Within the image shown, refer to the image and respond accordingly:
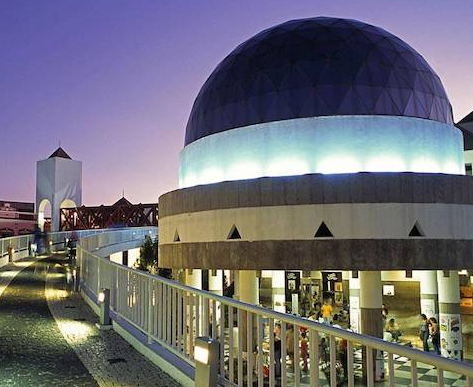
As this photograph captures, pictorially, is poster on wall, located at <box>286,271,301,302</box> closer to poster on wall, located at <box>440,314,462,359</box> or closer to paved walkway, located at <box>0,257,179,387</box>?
poster on wall, located at <box>440,314,462,359</box>

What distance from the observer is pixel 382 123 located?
1691 cm

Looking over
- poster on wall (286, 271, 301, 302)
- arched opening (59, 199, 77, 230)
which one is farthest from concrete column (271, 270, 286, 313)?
arched opening (59, 199, 77, 230)

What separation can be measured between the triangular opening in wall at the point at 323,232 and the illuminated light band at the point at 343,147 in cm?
214

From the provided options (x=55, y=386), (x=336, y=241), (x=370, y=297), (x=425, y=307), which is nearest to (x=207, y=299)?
(x=55, y=386)

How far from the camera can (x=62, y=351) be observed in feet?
24.9

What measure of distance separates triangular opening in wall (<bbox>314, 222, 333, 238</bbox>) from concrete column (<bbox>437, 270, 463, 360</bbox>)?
662 centimetres

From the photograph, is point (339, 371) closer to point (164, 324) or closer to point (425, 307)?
point (164, 324)

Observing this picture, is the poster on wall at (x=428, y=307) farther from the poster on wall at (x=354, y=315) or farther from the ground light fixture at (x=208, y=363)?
the ground light fixture at (x=208, y=363)

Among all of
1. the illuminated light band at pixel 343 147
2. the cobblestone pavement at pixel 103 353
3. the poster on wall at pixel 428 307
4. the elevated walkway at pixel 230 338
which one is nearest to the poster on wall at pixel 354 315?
the poster on wall at pixel 428 307

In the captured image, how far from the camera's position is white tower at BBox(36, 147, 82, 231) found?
5166 cm

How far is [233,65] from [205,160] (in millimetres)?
4398

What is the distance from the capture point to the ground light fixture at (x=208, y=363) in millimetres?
4898

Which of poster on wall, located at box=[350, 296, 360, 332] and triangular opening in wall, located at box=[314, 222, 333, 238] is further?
poster on wall, located at box=[350, 296, 360, 332]

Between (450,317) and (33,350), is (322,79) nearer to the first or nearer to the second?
(450,317)
